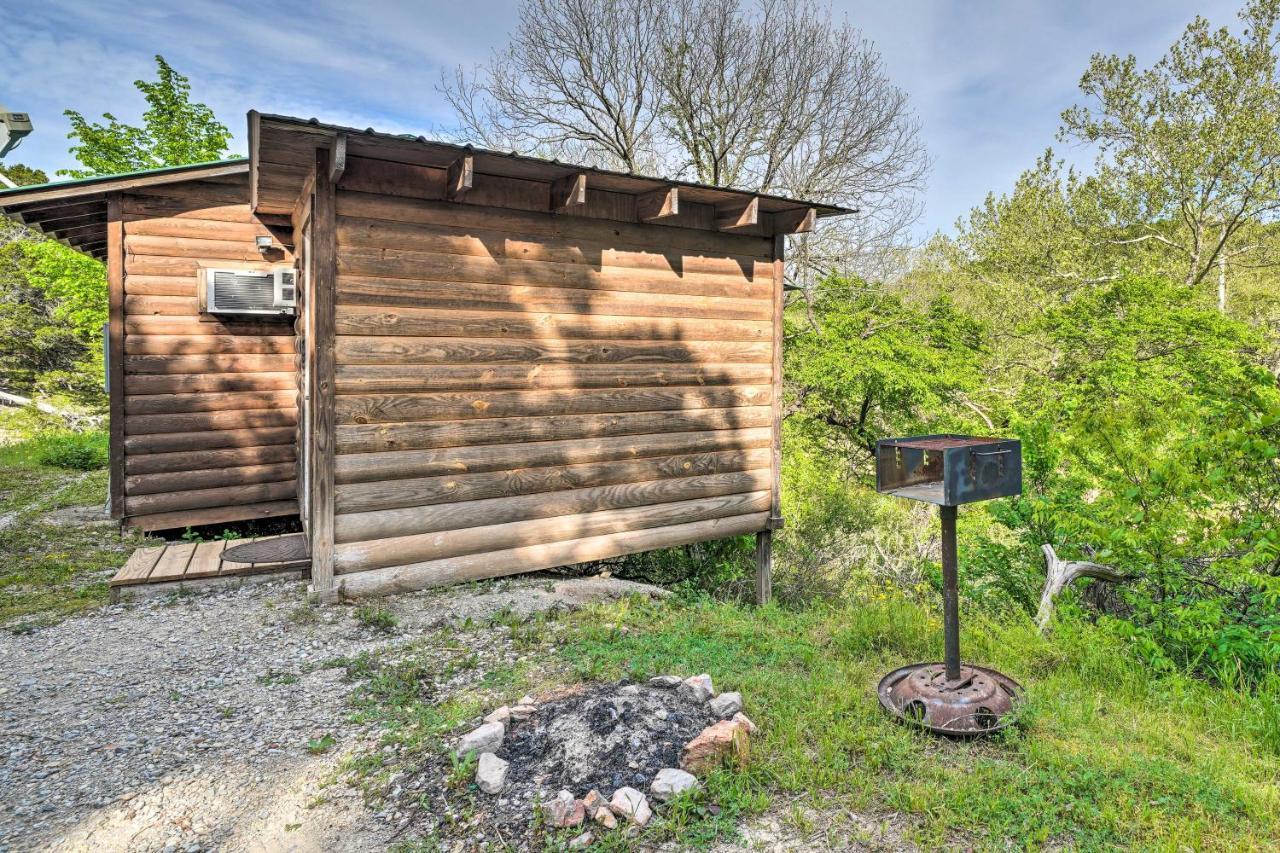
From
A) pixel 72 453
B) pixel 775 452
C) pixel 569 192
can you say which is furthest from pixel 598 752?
pixel 72 453

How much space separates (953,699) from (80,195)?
7.49 meters

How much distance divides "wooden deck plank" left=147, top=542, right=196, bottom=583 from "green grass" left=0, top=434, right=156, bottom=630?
0.39 meters

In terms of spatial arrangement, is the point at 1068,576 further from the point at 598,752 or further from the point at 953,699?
the point at 598,752

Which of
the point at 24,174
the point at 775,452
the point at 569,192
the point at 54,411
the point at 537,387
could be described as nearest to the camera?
the point at 569,192

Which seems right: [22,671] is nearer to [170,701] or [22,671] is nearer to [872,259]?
[170,701]

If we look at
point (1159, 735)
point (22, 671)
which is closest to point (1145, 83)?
Answer: point (1159, 735)

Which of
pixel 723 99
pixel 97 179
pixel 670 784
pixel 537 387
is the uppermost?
pixel 723 99

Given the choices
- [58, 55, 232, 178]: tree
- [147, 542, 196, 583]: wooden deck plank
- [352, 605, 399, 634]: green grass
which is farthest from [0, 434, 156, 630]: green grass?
[58, 55, 232, 178]: tree

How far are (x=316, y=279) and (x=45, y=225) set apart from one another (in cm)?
449

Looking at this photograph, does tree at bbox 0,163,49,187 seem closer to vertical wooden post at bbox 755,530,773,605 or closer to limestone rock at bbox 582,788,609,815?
vertical wooden post at bbox 755,530,773,605

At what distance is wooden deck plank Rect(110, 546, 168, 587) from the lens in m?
Result: 4.84

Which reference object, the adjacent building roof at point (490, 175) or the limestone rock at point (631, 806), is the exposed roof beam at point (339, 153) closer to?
the adjacent building roof at point (490, 175)

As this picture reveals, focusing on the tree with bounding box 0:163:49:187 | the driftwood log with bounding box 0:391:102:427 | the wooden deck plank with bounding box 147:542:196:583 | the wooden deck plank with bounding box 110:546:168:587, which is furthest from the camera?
the tree with bounding box 0:163:49:187

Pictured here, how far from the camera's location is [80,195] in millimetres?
5934
